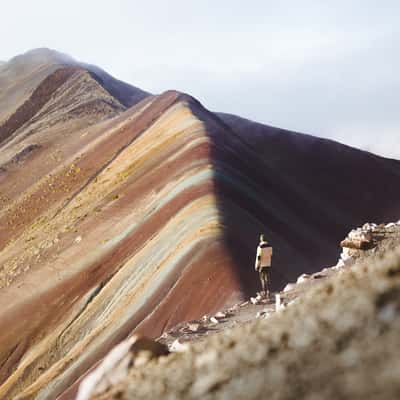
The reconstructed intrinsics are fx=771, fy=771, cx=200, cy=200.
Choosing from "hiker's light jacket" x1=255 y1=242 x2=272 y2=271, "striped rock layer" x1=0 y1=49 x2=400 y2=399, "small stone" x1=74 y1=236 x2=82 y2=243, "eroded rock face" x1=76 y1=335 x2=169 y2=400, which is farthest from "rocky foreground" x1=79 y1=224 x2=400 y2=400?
"small stone" x1=74 y1=236 x2=82 y2=243

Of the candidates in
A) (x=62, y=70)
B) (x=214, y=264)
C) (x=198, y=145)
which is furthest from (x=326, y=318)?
(x=62, y=70)

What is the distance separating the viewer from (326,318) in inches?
212

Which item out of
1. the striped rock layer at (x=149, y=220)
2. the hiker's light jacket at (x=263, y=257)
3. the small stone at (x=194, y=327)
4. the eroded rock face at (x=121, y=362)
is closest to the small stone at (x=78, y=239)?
the striped rock layer at (x=149, y=220)

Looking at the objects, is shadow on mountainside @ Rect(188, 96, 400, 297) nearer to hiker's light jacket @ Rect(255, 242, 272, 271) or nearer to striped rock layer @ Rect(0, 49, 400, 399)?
striped rock layer @ Rect(0, 49, 400, 399)

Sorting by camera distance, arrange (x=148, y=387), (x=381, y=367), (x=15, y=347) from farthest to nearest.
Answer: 1. (x=15, y=347)
2. (x=148, y=387)
3. (x=381, y=367)

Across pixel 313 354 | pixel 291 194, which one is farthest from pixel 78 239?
pixel 313 354

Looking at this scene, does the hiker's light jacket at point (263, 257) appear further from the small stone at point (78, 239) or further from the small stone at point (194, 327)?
the small stone at point (78, 239)

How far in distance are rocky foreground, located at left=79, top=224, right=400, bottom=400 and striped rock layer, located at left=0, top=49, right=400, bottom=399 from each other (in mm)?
14197

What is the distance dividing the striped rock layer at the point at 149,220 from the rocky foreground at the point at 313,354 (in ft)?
46.6

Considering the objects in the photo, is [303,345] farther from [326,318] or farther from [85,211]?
[85,211]

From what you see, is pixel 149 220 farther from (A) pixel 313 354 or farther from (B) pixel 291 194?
(A) pixel 313 354

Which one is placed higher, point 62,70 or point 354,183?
point 62,70

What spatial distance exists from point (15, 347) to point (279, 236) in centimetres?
1160

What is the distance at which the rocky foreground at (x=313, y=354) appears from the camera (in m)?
5.02
